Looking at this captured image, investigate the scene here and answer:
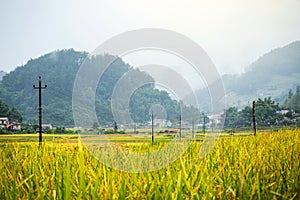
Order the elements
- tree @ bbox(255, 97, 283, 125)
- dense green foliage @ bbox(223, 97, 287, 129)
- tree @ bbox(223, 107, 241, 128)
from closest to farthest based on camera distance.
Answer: dense green foliage @ bbox(223, 97, 287, 129) < tree @ bbox(255, 97, 283, 125) < tree @ bbox(223, 107, 241, 128)

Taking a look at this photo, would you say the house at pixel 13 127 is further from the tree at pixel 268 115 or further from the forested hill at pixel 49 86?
the tree at pixel 268 115

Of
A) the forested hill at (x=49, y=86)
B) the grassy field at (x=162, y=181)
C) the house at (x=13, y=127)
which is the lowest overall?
the house at (x=13, y=127)

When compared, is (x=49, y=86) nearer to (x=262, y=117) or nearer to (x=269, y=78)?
(x=262, y=117)

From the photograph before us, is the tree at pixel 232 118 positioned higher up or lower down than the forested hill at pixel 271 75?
lower down

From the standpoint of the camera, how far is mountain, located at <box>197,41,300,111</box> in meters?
87.4

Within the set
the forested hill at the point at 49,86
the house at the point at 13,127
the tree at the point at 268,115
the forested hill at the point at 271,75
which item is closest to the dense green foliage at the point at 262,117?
the tree at the point at 268,115

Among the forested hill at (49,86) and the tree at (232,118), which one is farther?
the forested hill at (49,86)

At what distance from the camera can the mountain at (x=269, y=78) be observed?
87.4 meters

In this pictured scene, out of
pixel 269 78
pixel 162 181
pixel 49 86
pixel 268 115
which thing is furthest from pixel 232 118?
pixel 269 78

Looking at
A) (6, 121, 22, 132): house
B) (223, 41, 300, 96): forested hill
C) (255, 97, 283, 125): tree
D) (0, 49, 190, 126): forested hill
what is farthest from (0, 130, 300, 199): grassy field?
(223, 41, 300, 96): forested hill

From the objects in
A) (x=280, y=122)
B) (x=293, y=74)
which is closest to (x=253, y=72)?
(x=293, y=74)

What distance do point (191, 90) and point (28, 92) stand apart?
2071 inches

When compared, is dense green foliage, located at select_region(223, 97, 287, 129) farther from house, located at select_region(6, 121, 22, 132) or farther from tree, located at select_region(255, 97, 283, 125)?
house, located at select_region(6, 121, 22, 132)

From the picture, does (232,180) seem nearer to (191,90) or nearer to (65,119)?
(191,90)
